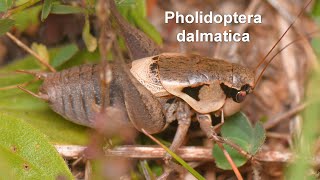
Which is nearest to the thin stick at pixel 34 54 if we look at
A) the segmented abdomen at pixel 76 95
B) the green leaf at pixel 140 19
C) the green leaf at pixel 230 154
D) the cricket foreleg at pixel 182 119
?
the segmented abdomen at pixel 76 95

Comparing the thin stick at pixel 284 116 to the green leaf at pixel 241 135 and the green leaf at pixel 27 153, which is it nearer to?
the green leaf at pixel 241 135

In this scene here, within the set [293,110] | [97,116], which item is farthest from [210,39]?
[97,116]

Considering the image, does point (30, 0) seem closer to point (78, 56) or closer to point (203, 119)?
point (78, 56)

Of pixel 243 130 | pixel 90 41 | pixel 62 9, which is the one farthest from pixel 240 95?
pixel 62 9

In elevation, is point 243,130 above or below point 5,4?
below

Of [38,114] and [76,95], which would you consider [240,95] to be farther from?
[38,114]

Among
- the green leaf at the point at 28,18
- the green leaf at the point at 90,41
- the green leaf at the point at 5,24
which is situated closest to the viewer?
the green leaf at the point at 5,24
